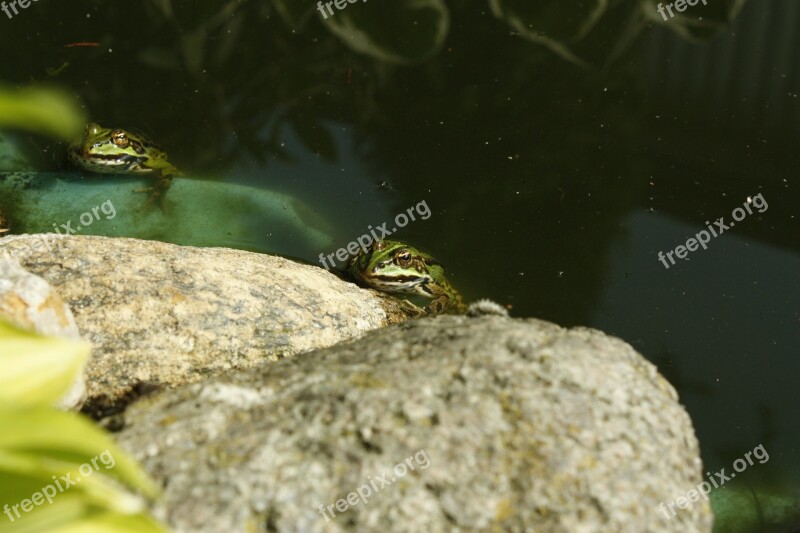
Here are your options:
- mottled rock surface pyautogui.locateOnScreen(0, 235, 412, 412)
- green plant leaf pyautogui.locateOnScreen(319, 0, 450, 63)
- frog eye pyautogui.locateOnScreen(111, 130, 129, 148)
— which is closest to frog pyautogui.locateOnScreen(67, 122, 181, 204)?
frog eye pyautogui.locateOnScreen(111, 130, 129, 148)

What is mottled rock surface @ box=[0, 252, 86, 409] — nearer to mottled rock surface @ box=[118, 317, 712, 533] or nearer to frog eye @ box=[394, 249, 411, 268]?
mottled rock surface @ box=[118, 317, 712, 533]

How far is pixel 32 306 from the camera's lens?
7.75ft

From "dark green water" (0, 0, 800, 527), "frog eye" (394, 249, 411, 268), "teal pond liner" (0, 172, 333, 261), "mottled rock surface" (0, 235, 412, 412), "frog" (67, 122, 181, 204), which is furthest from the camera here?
"frog" (67, 122, 181, 204)

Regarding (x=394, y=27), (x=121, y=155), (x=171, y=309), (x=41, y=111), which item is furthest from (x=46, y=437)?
(x=394, y=27)

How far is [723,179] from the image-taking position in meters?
5.24

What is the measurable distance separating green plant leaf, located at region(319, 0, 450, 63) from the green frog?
7.34ft

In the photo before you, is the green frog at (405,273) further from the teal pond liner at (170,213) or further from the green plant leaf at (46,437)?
the green plant leaf at (46,437)

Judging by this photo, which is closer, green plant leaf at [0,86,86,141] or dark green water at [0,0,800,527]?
green plant leaf at [0,86,86,141]

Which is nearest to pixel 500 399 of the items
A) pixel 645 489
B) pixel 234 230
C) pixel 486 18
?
pixel 645 489

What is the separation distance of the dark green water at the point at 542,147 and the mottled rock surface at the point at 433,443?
1.77 m

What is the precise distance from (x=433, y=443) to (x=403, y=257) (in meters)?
2.44

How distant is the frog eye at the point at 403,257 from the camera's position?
4445 millimetres

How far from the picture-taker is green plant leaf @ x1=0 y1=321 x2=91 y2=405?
4.62ft

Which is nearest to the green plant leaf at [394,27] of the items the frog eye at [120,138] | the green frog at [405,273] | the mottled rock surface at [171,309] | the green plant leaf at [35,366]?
the frog eye at [120,138]
